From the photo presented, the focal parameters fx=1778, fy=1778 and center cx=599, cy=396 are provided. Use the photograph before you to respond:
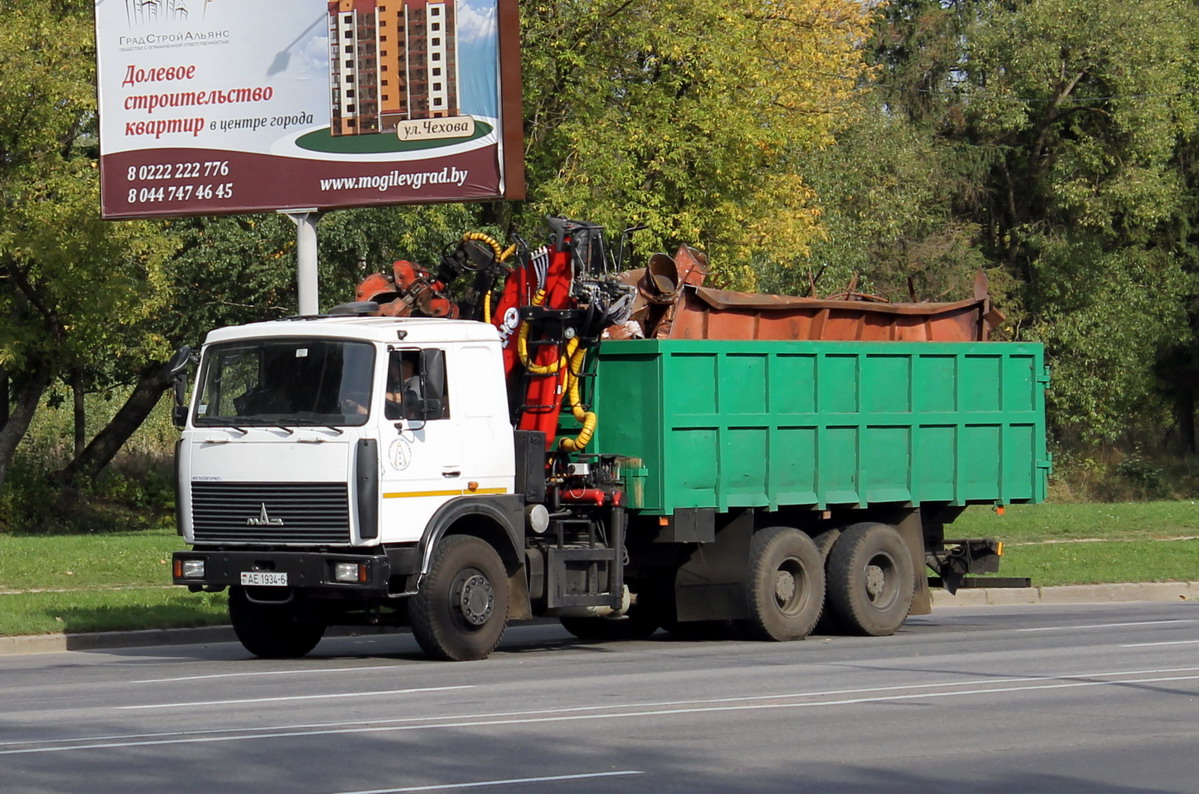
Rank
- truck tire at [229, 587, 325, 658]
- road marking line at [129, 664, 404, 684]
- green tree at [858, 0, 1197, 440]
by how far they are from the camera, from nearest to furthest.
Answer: road marking line at [129, 664, 404, 684], truck tire at [229, 587, 325, 658], green tree at [858, 0, 1197, 440]

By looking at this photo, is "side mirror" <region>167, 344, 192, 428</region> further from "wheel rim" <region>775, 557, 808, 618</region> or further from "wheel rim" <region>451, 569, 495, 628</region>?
"wheel rim" <region>775, 557, 808, 618</region>

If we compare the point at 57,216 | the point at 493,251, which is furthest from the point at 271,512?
the point at 57,216

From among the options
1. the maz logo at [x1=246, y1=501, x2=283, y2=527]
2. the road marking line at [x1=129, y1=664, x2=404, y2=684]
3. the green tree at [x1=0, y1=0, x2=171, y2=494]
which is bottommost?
the road marking line at [x1=129, y1=664, x2=404, y2=684]

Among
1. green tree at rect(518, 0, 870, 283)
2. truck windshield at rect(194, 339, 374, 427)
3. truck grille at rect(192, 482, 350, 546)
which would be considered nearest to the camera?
truck grille at rect(192, 482, 350, 546)

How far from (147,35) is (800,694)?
13085 mm

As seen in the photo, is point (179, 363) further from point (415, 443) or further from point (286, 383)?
point (415, 443)

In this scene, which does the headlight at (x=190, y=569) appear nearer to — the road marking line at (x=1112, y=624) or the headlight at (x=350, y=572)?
the headlight at (x=350, y=572)

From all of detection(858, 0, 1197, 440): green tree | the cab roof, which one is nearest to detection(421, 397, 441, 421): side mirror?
the cab roof

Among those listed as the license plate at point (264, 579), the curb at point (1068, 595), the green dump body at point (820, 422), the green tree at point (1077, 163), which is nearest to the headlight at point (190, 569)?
the license plate at point (264, 579)

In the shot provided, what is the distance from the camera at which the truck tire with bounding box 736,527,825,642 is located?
1600cm

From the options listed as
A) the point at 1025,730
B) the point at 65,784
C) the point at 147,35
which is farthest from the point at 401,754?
the point at 147,35

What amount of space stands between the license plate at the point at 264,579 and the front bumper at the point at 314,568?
23 mm

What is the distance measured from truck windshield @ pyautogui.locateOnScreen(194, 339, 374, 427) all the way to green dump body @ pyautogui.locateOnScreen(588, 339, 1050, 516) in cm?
250

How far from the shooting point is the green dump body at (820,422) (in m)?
15.3
